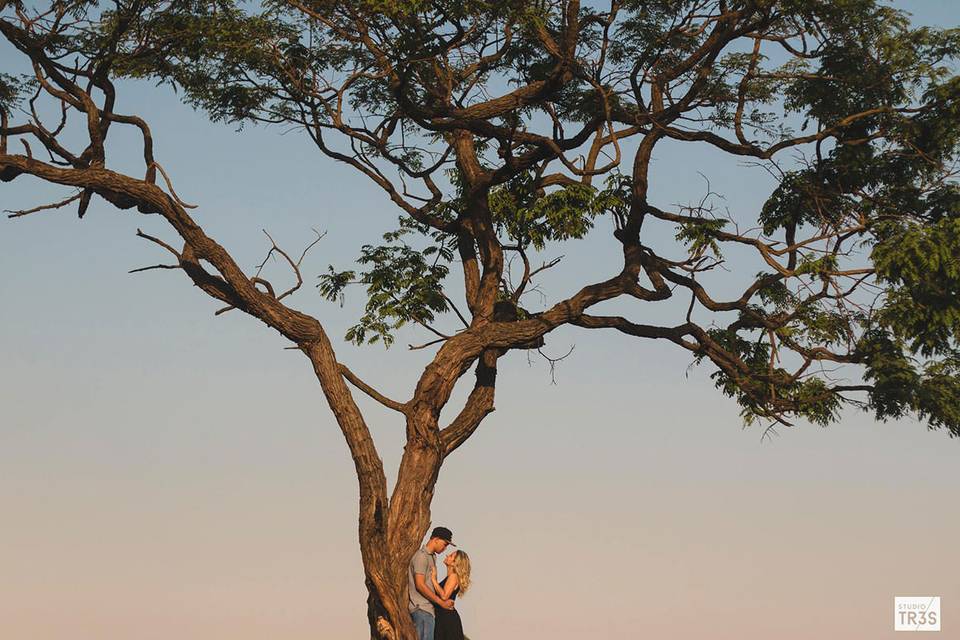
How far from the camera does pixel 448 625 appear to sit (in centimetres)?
1305

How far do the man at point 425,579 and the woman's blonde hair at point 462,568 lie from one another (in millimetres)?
281

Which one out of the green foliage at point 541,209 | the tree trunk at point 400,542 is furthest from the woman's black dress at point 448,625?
the green foliage at point 541,209

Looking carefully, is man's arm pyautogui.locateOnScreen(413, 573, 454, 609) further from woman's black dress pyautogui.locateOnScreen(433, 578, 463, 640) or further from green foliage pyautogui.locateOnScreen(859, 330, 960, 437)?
green foliage pyautogui.locateOnScreen(859, 330, 960, 437)

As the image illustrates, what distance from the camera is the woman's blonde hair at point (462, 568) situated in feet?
42.6

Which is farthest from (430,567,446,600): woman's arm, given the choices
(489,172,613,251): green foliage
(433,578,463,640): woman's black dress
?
(489,172,613,251): green foliage

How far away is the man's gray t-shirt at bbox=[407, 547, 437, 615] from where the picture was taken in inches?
522

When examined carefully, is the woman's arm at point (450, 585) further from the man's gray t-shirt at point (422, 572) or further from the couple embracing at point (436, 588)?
the man's gray t-shirt at point (422, 572)

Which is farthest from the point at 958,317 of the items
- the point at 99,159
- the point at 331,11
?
the point at 99,159

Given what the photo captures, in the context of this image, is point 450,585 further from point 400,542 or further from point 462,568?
point 400,542

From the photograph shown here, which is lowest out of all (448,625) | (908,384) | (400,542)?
(448,625)

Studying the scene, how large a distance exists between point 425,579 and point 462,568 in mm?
520

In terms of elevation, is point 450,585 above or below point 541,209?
below

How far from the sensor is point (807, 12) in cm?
1570

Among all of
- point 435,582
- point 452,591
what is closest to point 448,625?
point 452,591
